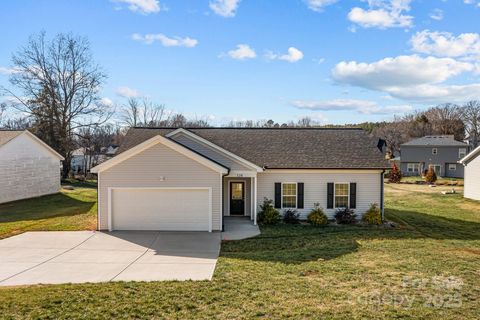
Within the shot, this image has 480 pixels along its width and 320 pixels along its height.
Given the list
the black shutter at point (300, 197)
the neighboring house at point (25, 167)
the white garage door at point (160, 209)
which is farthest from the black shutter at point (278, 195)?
the neighboring house at point (25, 167)

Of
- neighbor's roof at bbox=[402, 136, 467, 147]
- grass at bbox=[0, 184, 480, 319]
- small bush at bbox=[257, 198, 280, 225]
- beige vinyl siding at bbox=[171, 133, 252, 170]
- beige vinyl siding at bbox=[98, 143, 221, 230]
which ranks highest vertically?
neighbor's roof at bbox=[402, 136, 467, 147]

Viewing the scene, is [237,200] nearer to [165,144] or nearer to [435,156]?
[165,144]

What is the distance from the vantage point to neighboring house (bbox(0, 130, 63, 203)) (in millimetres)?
25453

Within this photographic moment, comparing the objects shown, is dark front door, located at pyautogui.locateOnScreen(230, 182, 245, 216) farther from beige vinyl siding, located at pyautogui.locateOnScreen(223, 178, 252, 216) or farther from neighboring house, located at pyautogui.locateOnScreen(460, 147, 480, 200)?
neighboring house, located at pyautogui.locateOnScreen(460, 147, 480, 200)

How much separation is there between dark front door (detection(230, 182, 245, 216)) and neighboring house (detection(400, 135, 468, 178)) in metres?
42.4

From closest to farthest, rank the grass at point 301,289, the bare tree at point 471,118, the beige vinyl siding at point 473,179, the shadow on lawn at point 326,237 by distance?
the grass at point 301,289
the shadow on lawn at point 326,237
the beige vinyl siding at point 473,179
the bare tree at point 471,118

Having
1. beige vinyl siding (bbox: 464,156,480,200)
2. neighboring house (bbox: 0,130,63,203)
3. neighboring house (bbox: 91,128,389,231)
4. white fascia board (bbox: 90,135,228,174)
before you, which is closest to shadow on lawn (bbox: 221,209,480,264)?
neighboring house (bbox: 91,128,389,231)

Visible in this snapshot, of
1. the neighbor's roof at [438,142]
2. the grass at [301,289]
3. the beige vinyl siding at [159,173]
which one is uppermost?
the neighbor's roof at [438,142]

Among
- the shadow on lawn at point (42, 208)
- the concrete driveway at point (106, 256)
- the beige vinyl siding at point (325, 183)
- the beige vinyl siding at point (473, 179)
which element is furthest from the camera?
the beige vinyl siding at point (473, 179)

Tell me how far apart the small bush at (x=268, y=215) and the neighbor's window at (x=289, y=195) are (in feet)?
2.68

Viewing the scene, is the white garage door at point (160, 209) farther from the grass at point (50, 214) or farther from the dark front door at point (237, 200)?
the dark front door at point (237, 200)

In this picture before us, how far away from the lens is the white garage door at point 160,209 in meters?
15.9

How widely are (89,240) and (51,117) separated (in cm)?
3306

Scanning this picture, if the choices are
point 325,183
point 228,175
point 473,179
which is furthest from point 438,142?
point 228,175
